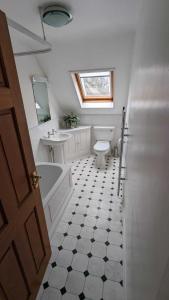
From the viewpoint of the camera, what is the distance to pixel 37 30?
1.81m

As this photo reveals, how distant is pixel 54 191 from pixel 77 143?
182cm

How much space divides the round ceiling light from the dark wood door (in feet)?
2.44

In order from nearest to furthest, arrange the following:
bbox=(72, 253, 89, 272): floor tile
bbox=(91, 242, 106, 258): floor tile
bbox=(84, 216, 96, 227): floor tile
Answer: bbox=(72, 253, 89, 272): floor tile, bbox=(91, 242, 106, 258): floor tile, bbox=(84, 216, 96, 227): floor tile

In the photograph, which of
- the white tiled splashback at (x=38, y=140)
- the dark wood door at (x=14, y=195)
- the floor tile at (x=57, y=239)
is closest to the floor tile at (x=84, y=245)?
the floor tile at (x=57, y=239)

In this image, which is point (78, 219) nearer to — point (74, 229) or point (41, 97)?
point (74, 229)

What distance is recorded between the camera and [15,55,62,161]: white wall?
229 centimetres

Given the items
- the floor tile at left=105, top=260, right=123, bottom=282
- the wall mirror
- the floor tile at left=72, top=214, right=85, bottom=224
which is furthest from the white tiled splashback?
the floor tile at left=105, top=260, right=123, bottom=282

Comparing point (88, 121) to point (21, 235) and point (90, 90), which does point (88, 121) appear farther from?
point (21, 235)

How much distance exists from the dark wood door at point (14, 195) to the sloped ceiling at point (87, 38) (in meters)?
0.86

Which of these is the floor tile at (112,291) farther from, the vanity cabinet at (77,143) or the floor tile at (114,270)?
the vanity cabinet at (77,143)

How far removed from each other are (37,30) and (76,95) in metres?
1.53

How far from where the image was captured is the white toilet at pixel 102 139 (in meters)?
3.32

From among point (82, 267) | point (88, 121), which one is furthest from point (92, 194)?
point (88, 121)

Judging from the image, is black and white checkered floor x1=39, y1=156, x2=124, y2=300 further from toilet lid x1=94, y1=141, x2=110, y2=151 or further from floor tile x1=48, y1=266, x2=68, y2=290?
toilet lid x1=94, y1=141, x2=110, y2=151
